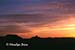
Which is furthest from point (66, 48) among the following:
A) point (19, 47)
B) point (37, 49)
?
point (19, 47)

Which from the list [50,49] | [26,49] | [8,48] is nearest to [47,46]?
[50,49]

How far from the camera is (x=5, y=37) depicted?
176ft

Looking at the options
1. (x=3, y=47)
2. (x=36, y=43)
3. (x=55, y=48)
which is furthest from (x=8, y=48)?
(x=55, y=48)

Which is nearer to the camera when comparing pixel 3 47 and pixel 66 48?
pixel 3 47

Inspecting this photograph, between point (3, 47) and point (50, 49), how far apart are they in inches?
368

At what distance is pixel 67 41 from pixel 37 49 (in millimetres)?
6281

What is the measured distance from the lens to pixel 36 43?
54.5 meters

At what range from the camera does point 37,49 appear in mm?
54438

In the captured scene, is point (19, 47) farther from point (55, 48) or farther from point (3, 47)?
point (55, 48)

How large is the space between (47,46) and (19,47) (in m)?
6.74

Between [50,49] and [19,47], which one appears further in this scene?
[50,49]

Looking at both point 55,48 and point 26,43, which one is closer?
point 26,43

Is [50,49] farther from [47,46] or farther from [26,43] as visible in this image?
[26,43]

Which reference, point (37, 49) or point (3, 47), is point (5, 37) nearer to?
point (3, 47)
